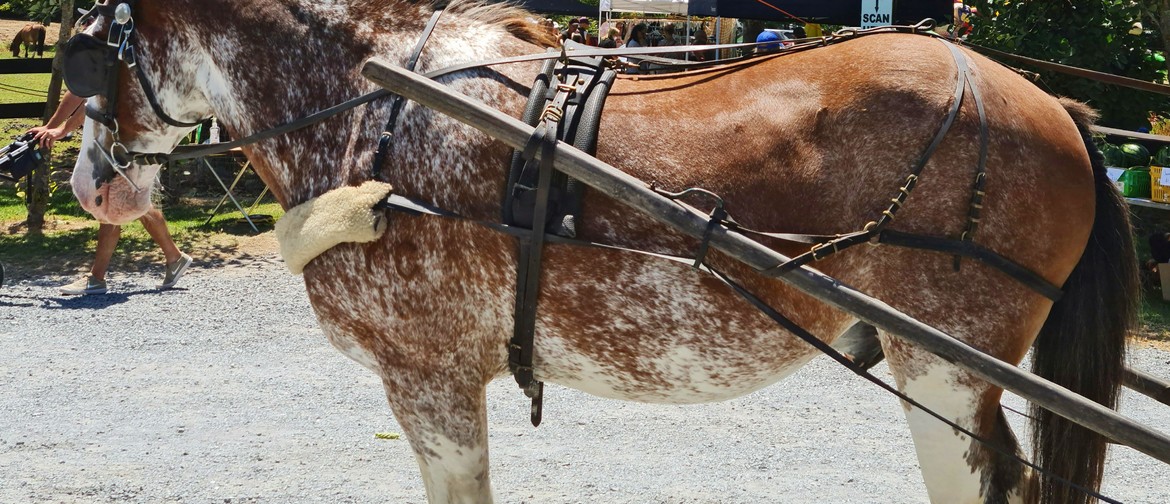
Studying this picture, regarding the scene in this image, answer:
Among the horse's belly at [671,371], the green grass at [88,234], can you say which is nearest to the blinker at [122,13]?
the horse's belly at [671,371]

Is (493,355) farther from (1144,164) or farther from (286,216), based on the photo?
(1144,164)

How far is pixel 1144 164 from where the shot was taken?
7.68m

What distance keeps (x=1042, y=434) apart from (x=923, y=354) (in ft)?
1.93

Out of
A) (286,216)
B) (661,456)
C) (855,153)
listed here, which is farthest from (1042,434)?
(286,216)

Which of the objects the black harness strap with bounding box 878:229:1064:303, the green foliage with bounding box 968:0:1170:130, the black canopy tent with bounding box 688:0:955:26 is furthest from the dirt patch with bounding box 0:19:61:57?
the black harness strap with bounding box 878:229:1064:303

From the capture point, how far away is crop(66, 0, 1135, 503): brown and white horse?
254 centimetres

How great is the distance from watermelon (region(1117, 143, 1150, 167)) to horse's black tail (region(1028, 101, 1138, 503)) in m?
5.43

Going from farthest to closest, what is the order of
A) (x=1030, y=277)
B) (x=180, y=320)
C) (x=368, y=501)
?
(x=180, y=320) < (x=368, y=501) < (x=1030, y=277)

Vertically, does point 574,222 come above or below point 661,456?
above

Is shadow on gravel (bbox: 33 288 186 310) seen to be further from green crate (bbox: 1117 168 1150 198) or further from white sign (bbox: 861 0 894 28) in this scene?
green crate (bbox: 1117 168 1150 198)

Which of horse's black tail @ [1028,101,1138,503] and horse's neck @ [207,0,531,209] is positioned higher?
horse's neck @ [207,0,531,209]

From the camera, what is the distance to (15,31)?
26344 mm

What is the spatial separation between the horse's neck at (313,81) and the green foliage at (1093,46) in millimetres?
5913

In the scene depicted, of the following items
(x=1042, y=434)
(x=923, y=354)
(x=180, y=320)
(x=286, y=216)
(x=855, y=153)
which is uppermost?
(x=855, y=153)
